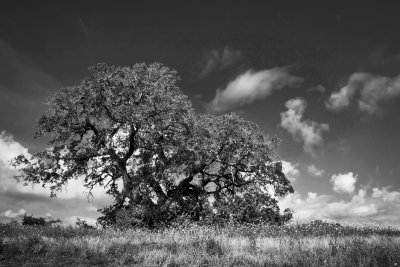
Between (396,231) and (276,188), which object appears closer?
(396,231)

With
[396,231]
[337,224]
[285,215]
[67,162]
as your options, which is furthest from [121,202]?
[396,231]

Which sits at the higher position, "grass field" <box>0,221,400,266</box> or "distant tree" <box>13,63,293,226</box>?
"distant tree" <box>13,63,293,226</box>

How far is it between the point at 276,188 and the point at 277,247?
21310 millimetres

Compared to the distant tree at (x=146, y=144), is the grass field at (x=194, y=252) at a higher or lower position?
lower

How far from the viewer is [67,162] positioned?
110 feet

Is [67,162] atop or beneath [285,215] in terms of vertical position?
atop

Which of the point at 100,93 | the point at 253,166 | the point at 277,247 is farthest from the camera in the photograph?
the point at 253,166

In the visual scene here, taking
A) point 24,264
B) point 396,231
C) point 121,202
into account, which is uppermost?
point 121,202

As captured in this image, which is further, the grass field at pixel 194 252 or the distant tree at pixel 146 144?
the distant tree at pixel 146 144

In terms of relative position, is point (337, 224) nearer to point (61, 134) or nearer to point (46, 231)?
point (46, 231)

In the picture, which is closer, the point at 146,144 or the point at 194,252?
the point at 194,252

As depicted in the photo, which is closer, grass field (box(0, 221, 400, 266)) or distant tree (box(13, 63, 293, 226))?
grass field (box(0, 221, 400, 266))

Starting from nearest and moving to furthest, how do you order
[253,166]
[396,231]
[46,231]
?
[46,231] → [396,231] → [253,166]

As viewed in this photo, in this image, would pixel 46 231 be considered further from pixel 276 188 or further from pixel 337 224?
pixel 276 188
